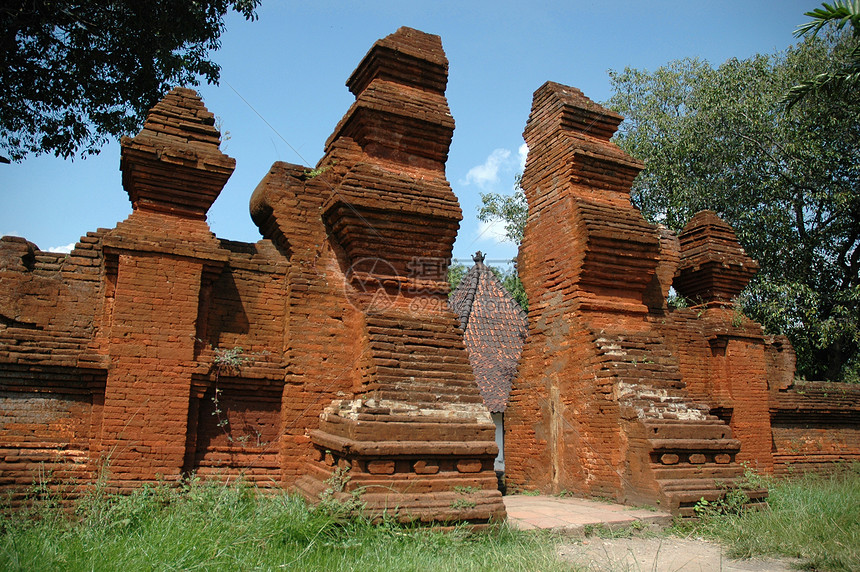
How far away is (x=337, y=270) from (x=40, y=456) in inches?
118

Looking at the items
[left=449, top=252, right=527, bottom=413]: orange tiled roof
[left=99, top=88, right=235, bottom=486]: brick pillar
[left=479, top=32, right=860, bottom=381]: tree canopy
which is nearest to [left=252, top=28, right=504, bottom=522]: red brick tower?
[left=99, top=88, right=235, bottom=486]: brick pillar

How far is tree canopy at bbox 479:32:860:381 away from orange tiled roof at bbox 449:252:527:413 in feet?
16.3

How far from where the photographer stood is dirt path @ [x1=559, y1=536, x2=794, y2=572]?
450 centimetres

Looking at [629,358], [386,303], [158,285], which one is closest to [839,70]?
[629,358]

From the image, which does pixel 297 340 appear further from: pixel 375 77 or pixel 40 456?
pixel 375 77

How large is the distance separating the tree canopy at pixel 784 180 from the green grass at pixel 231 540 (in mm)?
10816

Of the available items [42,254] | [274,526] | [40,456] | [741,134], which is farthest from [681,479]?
[741,134]

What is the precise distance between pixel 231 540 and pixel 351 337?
239 centimetres

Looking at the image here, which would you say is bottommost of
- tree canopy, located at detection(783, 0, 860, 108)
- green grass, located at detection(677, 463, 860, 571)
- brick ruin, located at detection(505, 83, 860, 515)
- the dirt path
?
the dirt path

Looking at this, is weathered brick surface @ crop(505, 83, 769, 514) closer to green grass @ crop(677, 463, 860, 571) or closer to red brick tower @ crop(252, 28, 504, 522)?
green grass @ crop(677, 463, 860, 571)

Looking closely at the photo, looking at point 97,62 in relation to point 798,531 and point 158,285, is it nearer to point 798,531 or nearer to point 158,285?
point 158,285

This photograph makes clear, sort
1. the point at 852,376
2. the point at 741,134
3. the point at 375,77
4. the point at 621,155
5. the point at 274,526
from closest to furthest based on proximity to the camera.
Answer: the point at 274,526 → the point at 375,77 → the point at 621,155 → the point at 741,134 → the point at 852,376

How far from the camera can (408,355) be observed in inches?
223

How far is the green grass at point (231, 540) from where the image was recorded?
374 cm
